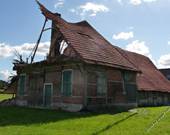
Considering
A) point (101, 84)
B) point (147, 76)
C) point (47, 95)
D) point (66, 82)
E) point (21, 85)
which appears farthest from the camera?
point (147, 76)

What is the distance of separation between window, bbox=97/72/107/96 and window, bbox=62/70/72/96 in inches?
79.5

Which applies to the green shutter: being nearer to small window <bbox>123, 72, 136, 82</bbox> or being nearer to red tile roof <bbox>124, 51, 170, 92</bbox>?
small window <bbox>123, 72, 136, 82</bbox>

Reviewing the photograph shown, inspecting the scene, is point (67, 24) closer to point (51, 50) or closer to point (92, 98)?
point (51, 50)

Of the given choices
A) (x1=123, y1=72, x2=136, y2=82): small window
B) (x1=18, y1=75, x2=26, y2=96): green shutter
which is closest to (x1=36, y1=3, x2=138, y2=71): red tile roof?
(x1=123, y1=72, x2=136, y2=82): small window

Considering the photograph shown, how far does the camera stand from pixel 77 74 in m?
21.9

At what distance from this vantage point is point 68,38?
73.8 feet

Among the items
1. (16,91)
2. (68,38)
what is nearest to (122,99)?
(68,38)

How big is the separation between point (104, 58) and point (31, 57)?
18.7 ft

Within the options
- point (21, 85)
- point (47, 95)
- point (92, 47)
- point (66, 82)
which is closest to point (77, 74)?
point (66, 82)

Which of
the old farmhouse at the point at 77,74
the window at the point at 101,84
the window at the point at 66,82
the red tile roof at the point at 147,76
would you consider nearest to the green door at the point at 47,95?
the old farmhouse at the point at 77,74

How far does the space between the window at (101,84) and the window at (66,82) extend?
2.02m

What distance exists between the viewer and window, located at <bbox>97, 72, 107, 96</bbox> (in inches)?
895

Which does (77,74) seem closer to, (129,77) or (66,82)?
(66,82)

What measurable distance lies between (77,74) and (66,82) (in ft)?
3.78
